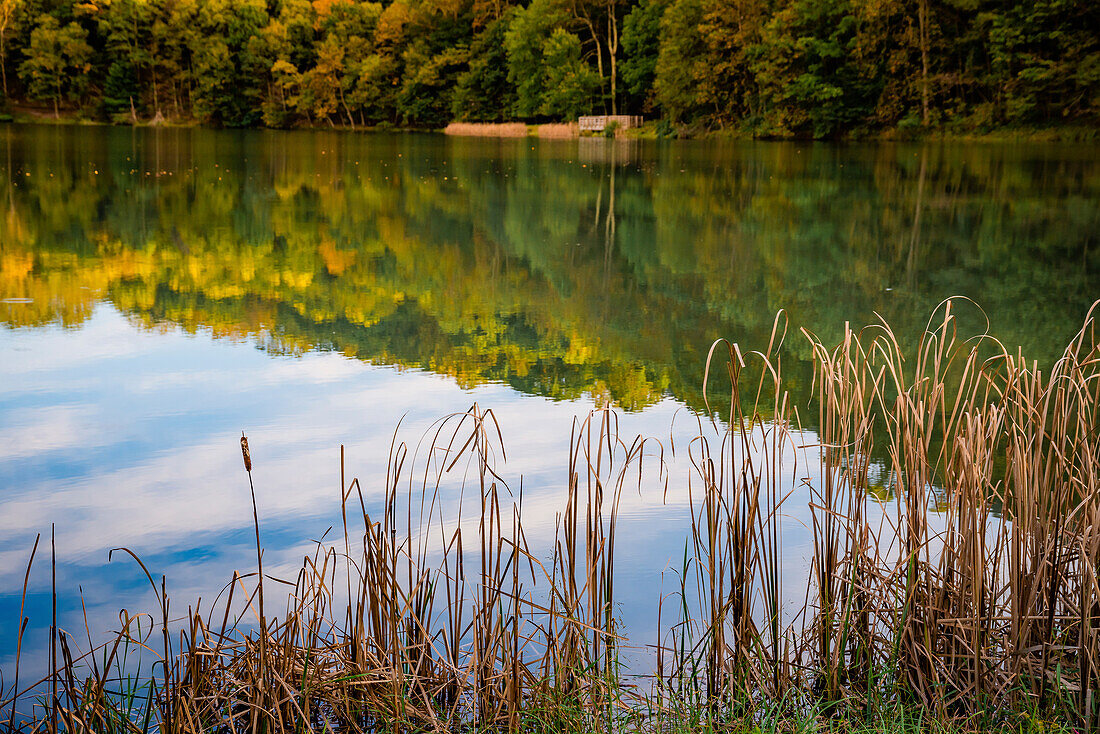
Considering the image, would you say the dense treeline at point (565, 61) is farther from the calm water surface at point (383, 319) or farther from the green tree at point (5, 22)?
the calm water surface at point (383, 319)

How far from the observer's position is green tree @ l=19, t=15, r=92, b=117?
5788 cm

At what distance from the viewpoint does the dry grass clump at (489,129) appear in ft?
152

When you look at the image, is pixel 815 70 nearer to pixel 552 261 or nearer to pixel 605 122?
pixel 605 122

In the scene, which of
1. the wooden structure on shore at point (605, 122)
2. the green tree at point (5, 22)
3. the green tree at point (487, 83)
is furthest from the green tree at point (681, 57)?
the green tree at point (5, 22)

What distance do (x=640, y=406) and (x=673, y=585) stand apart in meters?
1.90

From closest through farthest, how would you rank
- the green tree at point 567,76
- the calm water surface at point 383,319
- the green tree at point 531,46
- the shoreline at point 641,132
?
the calm water surface at point 383,319
the shoreline at point 641,132
the green tree at point 567,76
the green tree at point 531,46

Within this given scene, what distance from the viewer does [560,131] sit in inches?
1742

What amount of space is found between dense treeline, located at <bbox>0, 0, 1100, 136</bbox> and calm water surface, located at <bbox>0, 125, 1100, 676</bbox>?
1837 cm

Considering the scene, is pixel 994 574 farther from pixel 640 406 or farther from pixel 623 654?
pixel 640 406

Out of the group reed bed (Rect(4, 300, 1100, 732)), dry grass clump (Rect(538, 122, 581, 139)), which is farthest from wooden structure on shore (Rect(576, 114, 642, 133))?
reed bed (Rect(4, 300, 1100, 732))

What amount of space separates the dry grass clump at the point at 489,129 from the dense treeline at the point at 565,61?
41.8 inches

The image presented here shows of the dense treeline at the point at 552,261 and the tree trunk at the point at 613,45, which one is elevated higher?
the tree trunk at the point at 613,45

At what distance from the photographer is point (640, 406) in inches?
185

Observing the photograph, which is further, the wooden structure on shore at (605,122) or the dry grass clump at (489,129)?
the dry grass clump at (489,129)
